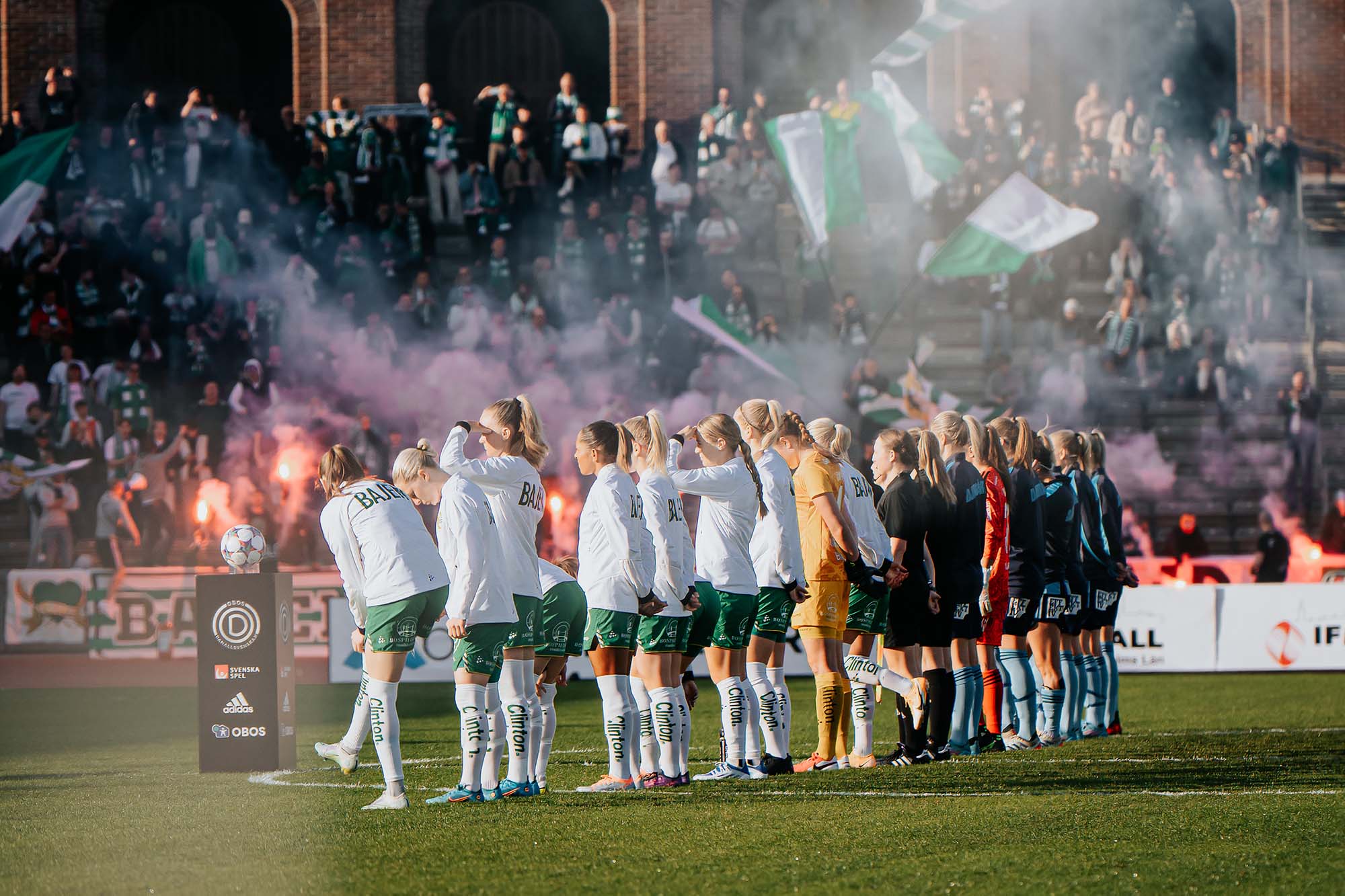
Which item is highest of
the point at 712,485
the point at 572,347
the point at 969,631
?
the point at 572,347

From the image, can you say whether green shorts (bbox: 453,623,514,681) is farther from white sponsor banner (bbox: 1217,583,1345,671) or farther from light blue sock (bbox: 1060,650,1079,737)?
white sponsor banner (bbox: 1217,583,1345,671)

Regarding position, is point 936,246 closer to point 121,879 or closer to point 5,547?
point 5,547

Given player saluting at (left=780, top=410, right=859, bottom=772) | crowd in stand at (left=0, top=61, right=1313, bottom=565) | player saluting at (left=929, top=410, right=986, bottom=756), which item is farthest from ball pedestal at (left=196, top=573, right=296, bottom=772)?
crowd in stand at (left=0, top=61, right=1313, bottom=565)

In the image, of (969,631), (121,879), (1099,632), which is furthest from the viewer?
(1099,632)

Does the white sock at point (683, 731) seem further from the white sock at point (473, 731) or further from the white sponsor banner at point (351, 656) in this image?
the white sponsor banner at point (351, 656)

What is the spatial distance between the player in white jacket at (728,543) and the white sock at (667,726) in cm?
48

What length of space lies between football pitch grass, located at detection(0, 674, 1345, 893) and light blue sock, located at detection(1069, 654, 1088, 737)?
27 centimetres

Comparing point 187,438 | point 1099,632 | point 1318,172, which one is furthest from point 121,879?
point 1318,172

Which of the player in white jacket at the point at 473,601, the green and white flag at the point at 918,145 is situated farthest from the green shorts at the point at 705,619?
the green and white flag at the point at 918,145

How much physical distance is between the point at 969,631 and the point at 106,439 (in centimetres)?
1417

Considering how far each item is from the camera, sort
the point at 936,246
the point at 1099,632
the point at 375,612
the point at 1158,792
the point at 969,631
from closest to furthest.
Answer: the point at 375,612, the point at 1158,792, the point at 969,631, the point at 1099,632, the point at 936,246

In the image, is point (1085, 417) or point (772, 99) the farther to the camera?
point (772, 99)

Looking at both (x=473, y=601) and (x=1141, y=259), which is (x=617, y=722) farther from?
(x=1141, y=259)

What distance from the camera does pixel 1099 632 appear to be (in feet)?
39.9
